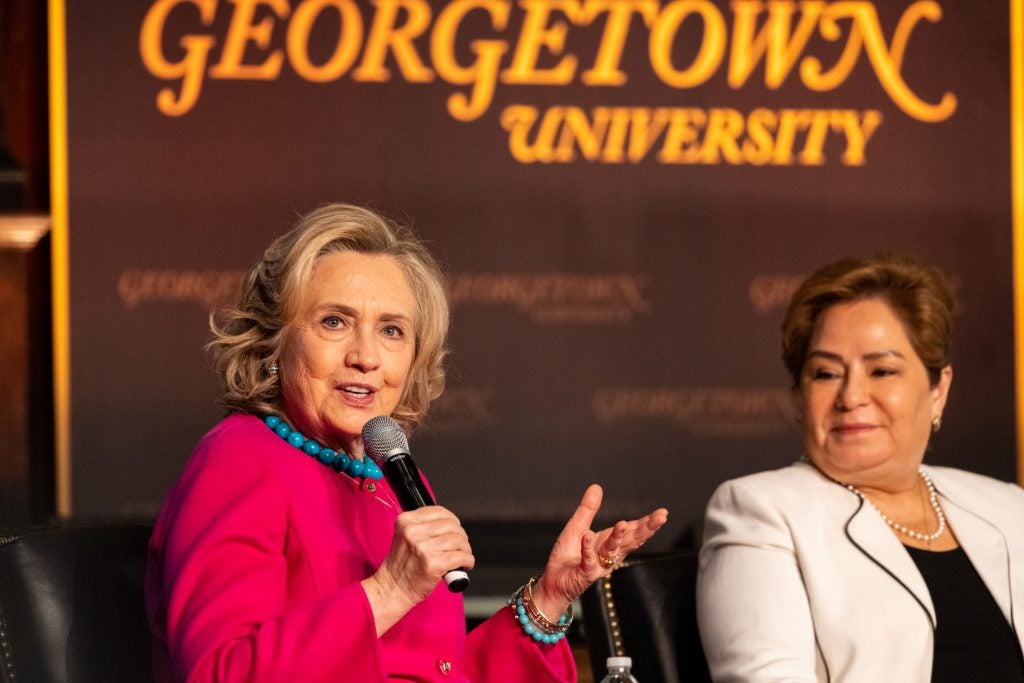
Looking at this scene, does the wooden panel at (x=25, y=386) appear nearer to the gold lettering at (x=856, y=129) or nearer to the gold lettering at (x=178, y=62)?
the gold lettering at (x=178, y=62)

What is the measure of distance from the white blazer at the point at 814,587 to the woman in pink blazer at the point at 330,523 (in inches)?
13.0

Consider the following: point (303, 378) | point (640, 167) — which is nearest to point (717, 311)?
point (640, 167)

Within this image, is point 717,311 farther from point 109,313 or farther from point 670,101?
point 109,313

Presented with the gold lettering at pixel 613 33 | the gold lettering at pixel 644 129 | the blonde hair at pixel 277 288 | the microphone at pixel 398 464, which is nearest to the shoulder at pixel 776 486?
the blonde hair at pixel 277 288

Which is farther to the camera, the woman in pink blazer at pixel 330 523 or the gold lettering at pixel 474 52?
the gold lettering at pixel 474 52

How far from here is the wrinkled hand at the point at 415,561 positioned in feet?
5.72

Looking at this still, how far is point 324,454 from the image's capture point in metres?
2.09

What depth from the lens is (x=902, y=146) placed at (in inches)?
199

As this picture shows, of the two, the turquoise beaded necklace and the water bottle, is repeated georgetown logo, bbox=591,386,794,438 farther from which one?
the turquoise beaded necklace

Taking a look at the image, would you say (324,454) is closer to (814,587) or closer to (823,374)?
(814,587)

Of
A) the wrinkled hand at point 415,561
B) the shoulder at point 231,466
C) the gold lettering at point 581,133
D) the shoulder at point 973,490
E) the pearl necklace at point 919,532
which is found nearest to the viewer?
the wrinkled hand at point 415,561

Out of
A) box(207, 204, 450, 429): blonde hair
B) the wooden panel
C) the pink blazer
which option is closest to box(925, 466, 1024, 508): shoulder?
the pink blazer

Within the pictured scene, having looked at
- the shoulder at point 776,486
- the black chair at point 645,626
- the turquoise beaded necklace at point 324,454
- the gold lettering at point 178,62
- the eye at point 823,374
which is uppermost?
the gold lettering at point 178,62

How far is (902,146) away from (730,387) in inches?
41.7
